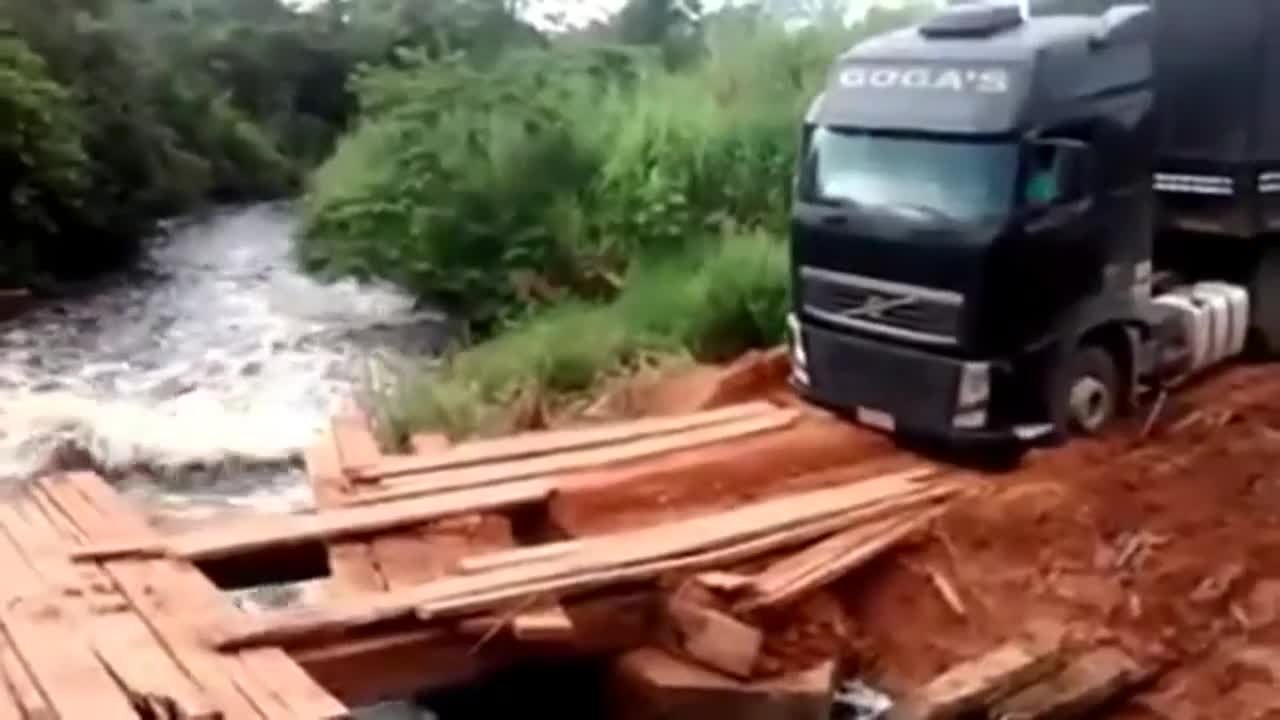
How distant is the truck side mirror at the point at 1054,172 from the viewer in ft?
22.7

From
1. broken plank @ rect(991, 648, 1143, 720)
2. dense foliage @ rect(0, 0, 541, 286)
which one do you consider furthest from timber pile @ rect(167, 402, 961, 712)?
dense foliage @ rect(0, 0, 541, 286)

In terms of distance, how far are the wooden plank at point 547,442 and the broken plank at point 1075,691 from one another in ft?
7.13

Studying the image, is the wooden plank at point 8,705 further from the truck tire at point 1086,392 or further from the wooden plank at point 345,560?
the truck tire at point 1086,392

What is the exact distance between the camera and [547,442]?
7.41 meters

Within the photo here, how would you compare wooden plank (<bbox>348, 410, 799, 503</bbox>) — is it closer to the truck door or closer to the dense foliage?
the truck door

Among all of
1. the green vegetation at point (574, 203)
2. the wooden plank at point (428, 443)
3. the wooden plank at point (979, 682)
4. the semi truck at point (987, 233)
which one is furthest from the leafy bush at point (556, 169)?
the wooden plank at point (979, 682)

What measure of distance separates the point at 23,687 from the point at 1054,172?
411 cm

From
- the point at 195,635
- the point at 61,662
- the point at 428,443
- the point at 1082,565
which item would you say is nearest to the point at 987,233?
the point at 1082,565

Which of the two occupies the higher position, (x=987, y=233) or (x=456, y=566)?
(x=987, y=233)

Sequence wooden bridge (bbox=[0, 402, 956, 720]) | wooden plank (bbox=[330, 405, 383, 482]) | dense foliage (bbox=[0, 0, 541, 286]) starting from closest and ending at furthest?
wooden bridge (bbox=[0, 402, 956, 720])
wooden plank (bbox=[330, 405, 383, 482])
dense foliage (bbox=[0, 0, 541, 286])

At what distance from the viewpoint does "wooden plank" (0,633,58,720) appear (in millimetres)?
4824

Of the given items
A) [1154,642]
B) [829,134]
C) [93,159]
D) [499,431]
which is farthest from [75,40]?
[1154,642]

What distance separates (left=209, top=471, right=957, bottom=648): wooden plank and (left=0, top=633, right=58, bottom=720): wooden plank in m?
0.54

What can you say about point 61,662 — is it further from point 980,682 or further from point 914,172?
point 914,172
